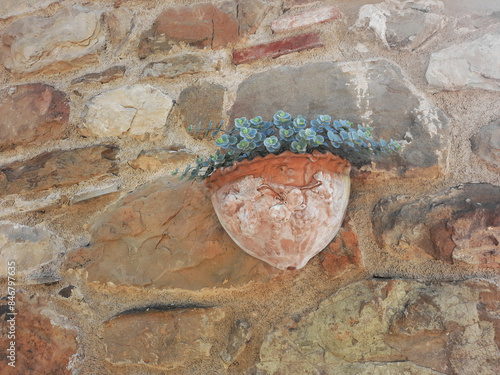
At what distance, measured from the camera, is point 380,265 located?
116 cm

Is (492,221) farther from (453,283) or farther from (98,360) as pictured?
(98,360)

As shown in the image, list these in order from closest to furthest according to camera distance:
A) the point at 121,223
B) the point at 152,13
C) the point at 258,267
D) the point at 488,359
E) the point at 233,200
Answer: the point at 488,359, the point at 233,200, the point at 258,267, the point at 121,223, the point at 152,13

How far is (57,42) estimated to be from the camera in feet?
5.37

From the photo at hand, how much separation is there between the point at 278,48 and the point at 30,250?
Answer: 3.36ft

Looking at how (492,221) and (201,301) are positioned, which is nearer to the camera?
(492,221)

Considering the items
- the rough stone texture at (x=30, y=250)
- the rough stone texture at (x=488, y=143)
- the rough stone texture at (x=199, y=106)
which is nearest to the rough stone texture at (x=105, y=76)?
the rough stone texture at (x=199, y=106)

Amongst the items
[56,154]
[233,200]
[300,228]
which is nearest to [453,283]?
[300,228]

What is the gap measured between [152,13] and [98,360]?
1199mm

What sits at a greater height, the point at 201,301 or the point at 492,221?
the point at 492,221

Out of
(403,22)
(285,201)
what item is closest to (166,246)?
(285,201)

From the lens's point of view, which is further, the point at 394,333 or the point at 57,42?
the point at 57,42

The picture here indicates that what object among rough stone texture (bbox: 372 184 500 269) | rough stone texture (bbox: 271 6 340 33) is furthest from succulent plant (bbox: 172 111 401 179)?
rough stone texture (bbox: 271 6 340 33)

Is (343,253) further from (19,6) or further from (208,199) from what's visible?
(19,6)

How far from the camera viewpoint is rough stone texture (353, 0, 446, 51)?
136cm
